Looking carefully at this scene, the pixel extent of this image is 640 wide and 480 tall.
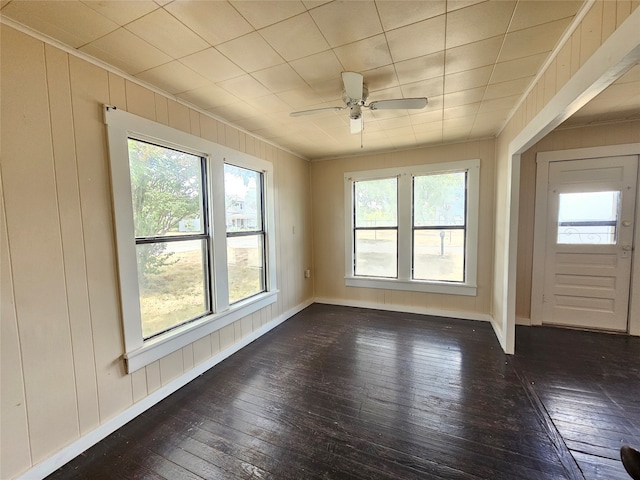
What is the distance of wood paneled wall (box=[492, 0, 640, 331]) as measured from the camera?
4.00 feet

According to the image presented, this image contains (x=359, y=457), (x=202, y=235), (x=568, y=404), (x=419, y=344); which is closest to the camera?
(x=359, y=457)

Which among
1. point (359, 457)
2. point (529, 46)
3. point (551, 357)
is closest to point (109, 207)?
point (359, 457)

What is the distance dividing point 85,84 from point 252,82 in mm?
1091

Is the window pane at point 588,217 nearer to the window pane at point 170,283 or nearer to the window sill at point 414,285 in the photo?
the window sill at point 414,285

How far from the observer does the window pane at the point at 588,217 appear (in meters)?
3.21

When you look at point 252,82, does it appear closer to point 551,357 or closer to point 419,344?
point 419,344

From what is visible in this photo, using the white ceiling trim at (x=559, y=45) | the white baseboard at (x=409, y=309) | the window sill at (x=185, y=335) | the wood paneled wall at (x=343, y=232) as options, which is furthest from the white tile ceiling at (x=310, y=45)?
the white baseboard at (x=409, y=309)

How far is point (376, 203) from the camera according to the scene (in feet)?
14.2

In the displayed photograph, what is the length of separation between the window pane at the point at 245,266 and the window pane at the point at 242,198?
16 centimetres

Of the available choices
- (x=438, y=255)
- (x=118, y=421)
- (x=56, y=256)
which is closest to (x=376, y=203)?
(x=438, y=255)

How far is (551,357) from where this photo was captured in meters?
2.71

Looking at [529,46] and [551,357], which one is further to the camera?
[551,357]

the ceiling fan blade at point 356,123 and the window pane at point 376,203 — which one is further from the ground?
the ceiling fan blade at point 356,123

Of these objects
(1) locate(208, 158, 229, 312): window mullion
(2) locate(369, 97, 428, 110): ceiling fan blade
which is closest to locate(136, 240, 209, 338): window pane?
(1) locate(208, 158, 229, 312): window mullion
